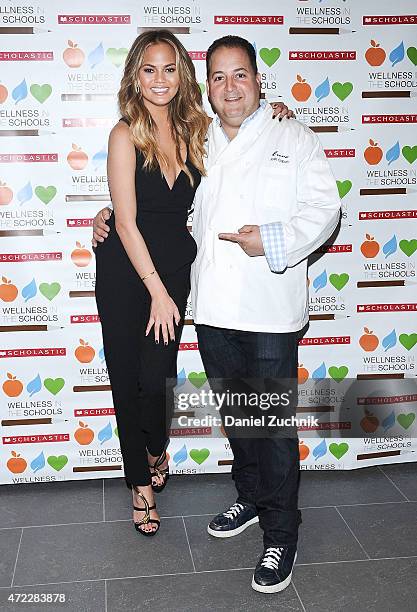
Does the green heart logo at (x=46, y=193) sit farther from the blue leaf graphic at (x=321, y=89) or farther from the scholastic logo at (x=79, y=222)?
the blue leaf graphic at (x=321, y=89)

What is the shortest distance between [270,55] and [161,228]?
0.95 metres

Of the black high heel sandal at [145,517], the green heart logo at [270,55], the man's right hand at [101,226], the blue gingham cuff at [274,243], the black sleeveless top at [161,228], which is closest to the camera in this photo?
the blue gingham cuff at [274,243]

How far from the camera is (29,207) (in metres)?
3.03

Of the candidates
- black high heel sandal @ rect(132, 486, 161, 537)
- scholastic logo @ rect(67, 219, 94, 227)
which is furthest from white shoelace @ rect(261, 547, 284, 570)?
scholastic logo @ rect(67, 219, 94, 227)

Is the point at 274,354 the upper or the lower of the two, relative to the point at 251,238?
lower

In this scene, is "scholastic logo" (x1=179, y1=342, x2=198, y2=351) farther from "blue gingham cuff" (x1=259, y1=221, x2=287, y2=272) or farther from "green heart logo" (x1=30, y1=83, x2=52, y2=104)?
"green heart logo" (x1=30, y1=83, x2=52, y2=104)

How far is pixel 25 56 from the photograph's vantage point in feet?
9.62

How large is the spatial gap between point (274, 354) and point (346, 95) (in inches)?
50.3

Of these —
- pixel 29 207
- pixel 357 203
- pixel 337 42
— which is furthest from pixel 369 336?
pixel 29 207

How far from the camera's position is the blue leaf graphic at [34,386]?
3189mm

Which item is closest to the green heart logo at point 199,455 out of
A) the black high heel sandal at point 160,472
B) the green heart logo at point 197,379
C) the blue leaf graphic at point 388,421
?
the black high heel sandal at point 160,472

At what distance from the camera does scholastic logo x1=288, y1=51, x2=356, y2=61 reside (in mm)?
3047

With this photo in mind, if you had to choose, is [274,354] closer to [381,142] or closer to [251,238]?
[251,238]

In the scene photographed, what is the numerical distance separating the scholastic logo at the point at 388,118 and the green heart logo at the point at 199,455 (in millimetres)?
1584
